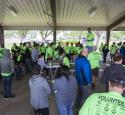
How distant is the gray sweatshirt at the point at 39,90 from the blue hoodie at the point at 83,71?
1.85 metres

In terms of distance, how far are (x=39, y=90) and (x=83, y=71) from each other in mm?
1992

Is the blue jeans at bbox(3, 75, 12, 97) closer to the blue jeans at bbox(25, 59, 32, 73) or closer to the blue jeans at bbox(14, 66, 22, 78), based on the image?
the blue jeans at bbox(14, 66, 22, 78)

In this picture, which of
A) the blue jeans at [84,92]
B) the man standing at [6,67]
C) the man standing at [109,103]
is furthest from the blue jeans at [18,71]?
the man standing at [109,103]

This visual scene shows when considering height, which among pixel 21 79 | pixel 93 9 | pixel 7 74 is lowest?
pixel 21 79

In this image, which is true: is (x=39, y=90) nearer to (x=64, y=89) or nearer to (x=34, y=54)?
(x=64, y=89)

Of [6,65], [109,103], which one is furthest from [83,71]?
[109,103]

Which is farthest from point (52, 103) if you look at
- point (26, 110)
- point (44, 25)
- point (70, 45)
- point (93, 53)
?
point (44, 25)

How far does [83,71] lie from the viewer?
7789 mm

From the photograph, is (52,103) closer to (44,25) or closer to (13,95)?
(13,95)

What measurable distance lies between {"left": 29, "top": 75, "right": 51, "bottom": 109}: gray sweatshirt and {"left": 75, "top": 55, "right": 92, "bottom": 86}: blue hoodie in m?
1.85

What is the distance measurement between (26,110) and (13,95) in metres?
2.16

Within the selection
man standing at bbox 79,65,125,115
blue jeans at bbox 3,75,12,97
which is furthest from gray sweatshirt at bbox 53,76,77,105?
blue jeans at bbox 3,75,12,97

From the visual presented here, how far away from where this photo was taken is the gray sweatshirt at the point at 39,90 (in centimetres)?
605

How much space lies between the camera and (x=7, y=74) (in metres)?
10.3
